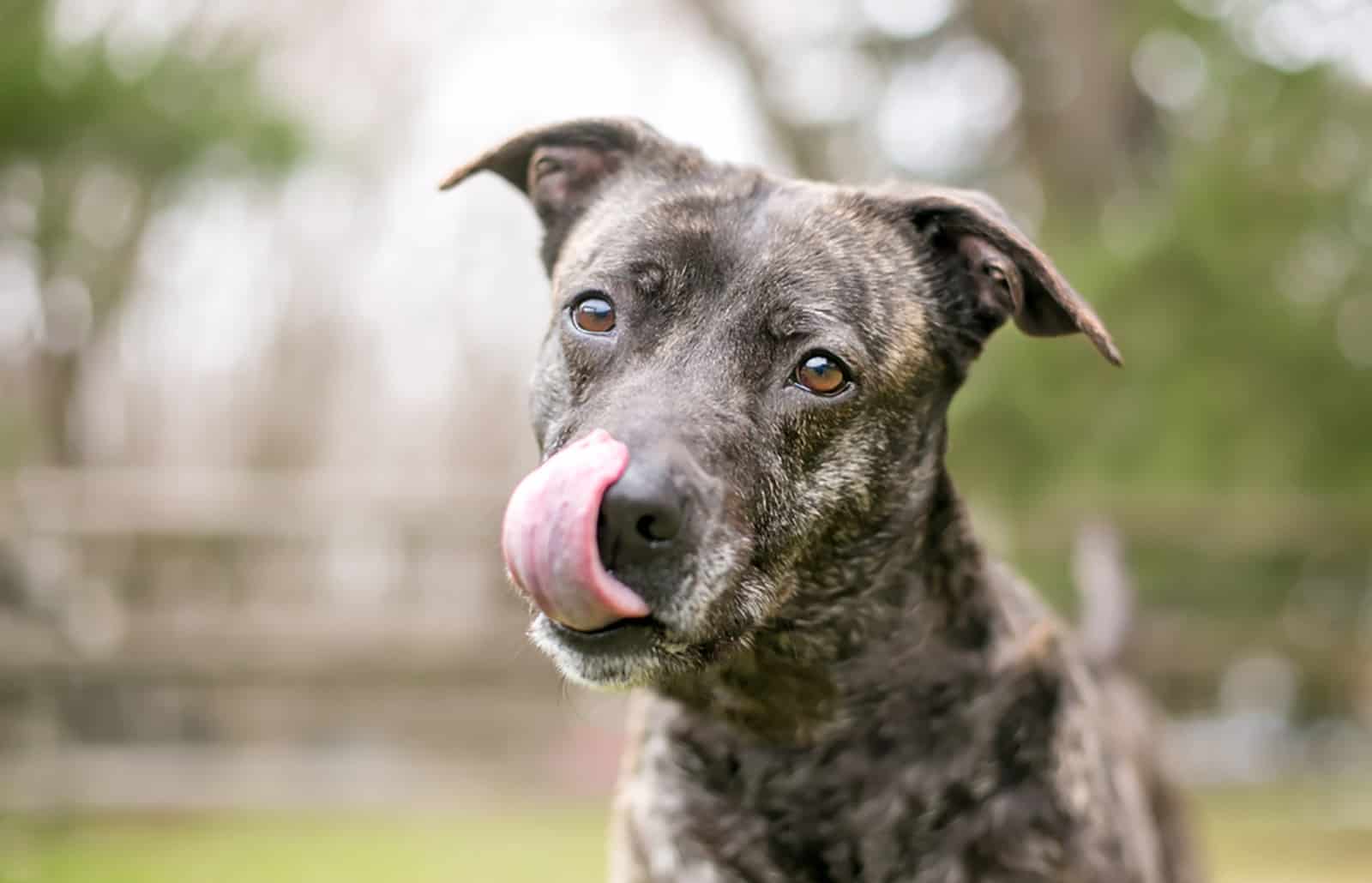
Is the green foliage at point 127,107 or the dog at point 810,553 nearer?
the dog at point 810,553

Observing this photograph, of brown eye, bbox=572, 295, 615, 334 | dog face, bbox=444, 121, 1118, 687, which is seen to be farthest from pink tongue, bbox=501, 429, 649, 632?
brown eye, bbox=572, 295, 615, 334

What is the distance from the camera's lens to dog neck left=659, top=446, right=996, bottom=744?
2.90 m

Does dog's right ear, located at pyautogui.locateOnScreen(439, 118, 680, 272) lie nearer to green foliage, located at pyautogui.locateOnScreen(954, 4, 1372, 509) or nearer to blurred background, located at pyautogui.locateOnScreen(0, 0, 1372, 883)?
blurred background, located at pyautogui.locateOnScreen(0, 0, 1372, 883)

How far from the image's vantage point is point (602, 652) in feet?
8.05

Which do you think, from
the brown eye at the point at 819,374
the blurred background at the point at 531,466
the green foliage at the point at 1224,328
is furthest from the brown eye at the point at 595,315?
the green foliage at the point at 1224,328

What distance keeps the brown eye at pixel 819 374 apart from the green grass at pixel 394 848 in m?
4.12

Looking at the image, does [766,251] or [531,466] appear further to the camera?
[531,466]

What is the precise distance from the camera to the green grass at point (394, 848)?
20.9 ft

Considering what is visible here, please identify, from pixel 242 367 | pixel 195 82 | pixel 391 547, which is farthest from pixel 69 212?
pixel 242 367

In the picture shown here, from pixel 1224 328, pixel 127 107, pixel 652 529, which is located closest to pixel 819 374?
pixel 652 529

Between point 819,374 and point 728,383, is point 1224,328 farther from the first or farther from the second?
point 728,383

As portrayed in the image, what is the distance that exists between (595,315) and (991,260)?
848mm

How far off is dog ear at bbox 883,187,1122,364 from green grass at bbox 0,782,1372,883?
3985 millimetres

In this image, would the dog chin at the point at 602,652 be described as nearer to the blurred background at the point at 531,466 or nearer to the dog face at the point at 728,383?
the dog face at the point at 728,383
